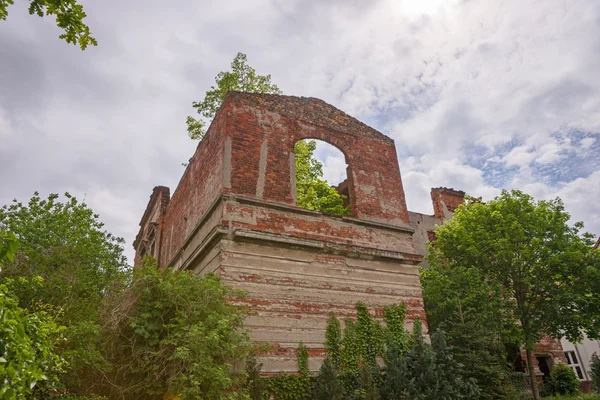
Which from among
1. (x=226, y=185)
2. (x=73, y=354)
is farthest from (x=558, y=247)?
(x=73, y=354)

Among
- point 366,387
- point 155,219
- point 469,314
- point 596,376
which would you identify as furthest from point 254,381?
point 596,376

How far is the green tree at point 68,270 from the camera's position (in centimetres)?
704

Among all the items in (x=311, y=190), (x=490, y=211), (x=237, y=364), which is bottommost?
(x=237, y=364)

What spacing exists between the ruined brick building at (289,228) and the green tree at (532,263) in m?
4.96

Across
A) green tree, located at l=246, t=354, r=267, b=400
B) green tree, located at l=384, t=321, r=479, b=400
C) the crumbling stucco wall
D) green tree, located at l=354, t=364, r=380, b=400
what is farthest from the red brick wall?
green tree, located at l=246, t=354, r=267, b=400

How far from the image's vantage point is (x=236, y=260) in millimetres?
9086

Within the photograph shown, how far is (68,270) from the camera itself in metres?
11.2

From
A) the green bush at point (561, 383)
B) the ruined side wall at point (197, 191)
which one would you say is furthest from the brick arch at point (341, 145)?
the green bush at point (561, 383)

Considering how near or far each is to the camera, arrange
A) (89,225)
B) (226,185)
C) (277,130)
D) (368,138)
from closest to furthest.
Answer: (226,185) < (277,130) < (368,138) < (89,225)

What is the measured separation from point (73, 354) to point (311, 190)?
14.6 metres

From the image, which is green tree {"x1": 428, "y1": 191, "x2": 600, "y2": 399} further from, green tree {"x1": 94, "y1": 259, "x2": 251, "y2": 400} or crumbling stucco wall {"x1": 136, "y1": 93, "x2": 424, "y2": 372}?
green tree {"x1": 94, "y1": 259, "x2": 251, "y2": 400}

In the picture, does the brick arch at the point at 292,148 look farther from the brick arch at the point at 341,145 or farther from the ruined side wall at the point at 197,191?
the ruined side wall at the point at 197,191

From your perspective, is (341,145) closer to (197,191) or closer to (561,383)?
(197,191)

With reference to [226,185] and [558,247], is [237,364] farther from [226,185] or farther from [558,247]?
[558,247]
